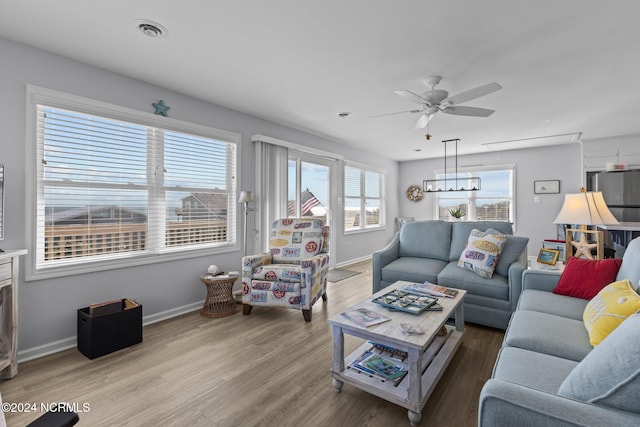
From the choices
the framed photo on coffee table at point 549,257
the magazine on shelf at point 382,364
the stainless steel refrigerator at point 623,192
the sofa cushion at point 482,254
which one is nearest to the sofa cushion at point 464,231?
the sofa cushion at point 482,254

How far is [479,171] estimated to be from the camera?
6.98m

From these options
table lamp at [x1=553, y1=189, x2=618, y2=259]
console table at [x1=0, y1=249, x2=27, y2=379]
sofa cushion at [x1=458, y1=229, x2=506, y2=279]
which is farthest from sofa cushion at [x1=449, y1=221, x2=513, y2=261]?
console table at [x1=0, y1=249, x2=27, y2=379]

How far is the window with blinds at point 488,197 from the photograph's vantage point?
6.68 meters

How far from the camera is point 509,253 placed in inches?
123

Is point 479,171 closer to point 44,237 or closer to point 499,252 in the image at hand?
point 499,252

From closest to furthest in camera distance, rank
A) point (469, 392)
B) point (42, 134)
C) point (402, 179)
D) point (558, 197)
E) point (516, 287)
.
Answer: point (469, 392) < point (42, 134) < point (516, 287) < point (558, 197) < point (402, 179)

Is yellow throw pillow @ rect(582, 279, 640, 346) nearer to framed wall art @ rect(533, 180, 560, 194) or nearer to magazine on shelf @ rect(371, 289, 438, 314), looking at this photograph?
Answer: magazine on shelf @ rect(371, 289, 438, 314)

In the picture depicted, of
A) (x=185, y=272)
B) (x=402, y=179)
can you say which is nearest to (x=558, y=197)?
(x=402, y=179)

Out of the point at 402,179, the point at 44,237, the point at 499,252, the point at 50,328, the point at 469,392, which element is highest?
the point at 402,179

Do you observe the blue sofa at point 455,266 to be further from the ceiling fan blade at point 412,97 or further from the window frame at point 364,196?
the window frame at point 364,196

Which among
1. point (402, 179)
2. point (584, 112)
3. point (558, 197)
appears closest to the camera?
point (584, 112)

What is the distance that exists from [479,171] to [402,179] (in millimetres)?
1851

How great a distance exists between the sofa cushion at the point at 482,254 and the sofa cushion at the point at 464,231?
299 mm

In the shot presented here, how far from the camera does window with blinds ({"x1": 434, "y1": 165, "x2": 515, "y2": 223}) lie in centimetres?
668
